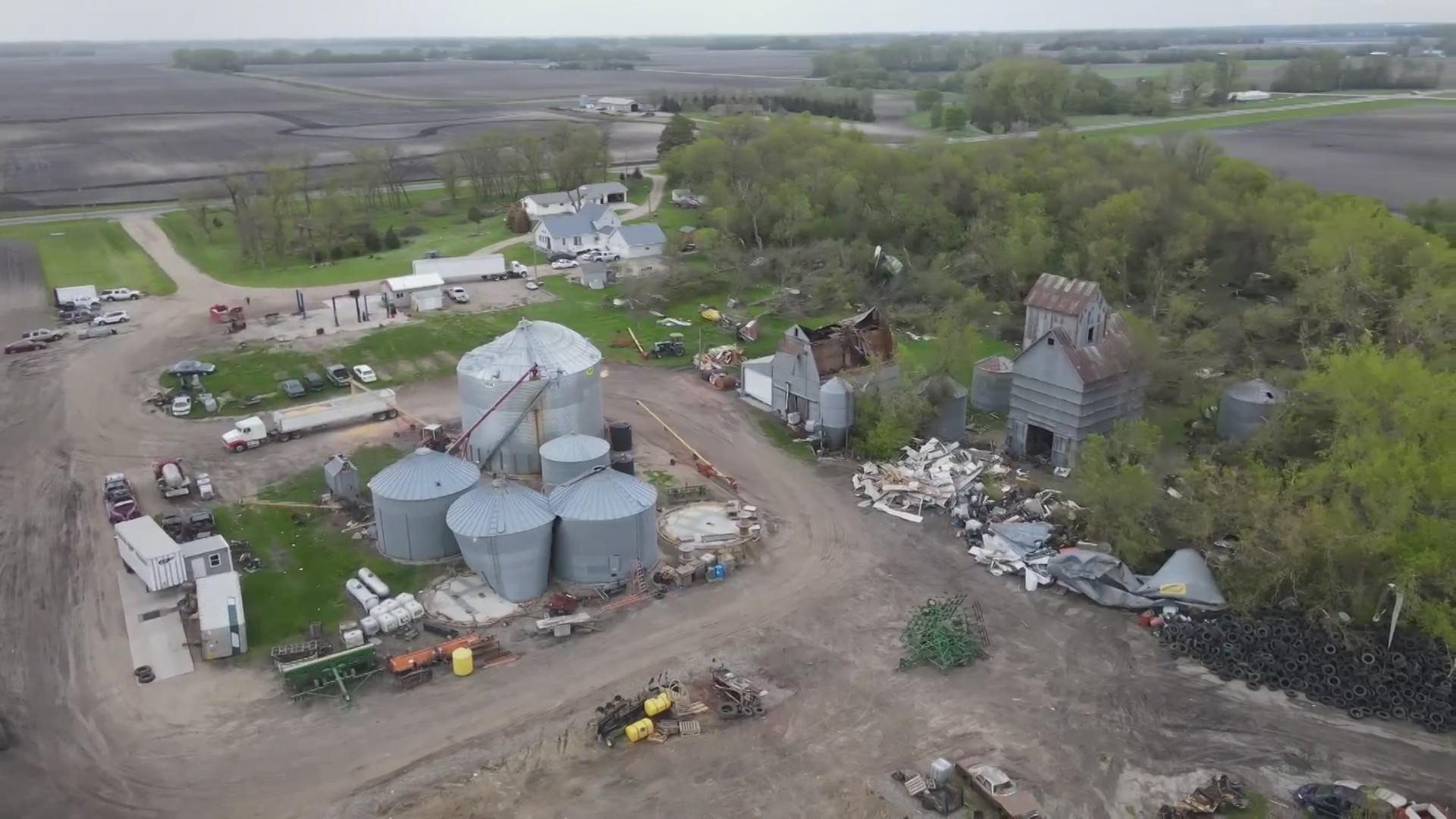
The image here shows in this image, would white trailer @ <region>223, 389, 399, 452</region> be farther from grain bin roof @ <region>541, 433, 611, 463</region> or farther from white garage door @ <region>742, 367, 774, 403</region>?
white garage door @ <region>742, 367, 774, 403</region>

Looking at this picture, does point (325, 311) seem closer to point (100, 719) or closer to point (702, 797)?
point (100, 719)

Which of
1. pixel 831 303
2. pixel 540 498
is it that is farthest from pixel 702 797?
pixel 831 303

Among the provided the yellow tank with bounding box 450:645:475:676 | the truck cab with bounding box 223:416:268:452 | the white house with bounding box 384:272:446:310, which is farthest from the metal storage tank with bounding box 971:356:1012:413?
the white house with bounding box 384:272:446:310

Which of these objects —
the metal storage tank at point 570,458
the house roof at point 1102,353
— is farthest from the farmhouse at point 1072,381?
the metal storage tank at point 570,458

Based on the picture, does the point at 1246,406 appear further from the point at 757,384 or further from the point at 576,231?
the point at 576,231

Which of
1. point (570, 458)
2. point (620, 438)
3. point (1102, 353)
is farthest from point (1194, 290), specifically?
point (570, 458)
